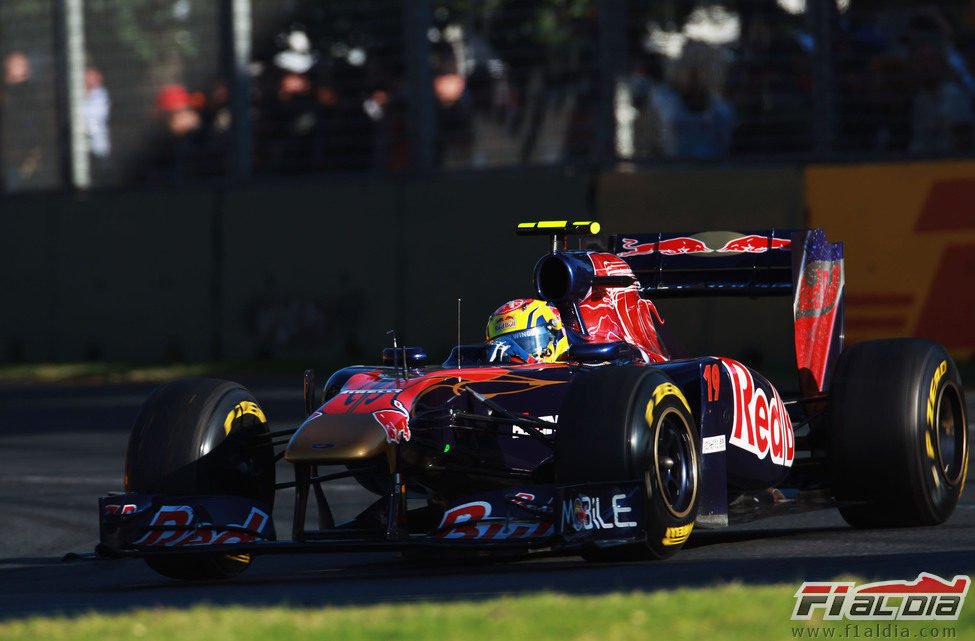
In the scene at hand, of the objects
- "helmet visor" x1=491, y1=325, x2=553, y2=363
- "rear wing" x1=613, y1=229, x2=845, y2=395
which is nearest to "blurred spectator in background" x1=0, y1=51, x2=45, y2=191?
"rear wing" x1=613, y1=229, x2=845, y2=395

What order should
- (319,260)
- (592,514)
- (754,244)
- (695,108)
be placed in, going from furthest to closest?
1. (319,260)
2. (695,108)
3. (754,244)
4. (592,514)

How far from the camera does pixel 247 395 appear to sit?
24.7 feet

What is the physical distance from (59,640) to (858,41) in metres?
13.4

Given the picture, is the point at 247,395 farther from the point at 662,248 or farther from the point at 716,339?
the point at 716,339

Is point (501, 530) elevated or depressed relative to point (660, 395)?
depressed

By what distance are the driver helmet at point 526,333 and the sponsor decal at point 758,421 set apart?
78cm

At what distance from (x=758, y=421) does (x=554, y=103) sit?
1109cm

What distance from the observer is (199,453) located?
7098mm

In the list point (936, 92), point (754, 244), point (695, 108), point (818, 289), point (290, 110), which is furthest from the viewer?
point (290, 110)

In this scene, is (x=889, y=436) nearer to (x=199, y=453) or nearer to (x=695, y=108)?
(x=199, y=453)

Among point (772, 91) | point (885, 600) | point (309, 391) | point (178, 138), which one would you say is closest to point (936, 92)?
point (772, 91)

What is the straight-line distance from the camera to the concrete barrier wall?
55.9ft

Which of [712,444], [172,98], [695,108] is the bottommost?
[712,444]

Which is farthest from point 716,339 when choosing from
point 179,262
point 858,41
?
point 179,262
